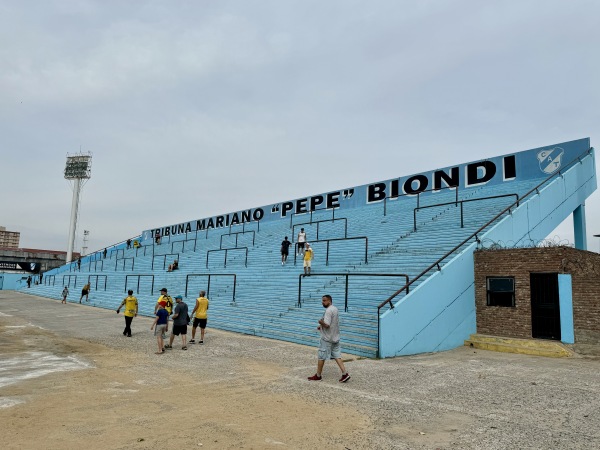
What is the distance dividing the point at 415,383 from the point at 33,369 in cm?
708

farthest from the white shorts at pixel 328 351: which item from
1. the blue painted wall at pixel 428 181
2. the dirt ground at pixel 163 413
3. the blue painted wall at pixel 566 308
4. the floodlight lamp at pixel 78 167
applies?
the floodlight lamp at pixel 78 167

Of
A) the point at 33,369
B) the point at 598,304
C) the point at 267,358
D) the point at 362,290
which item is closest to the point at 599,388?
the point at 598,304

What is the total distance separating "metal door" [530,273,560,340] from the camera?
11.2m

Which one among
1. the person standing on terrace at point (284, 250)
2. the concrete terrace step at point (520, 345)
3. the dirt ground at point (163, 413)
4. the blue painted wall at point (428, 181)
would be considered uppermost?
the blue painted wall at point (428, 181)

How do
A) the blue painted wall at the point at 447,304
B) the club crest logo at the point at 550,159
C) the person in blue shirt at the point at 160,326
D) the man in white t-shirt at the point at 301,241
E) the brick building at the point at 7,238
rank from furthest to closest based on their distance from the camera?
the brick building at the point at 7,238 < the club crest logo at the point at 550,159 < the man in white t-shirt at the point at 301,241 < the person in blue shirt at the point at 160,326 < the blue painted wall at the point at 447,304

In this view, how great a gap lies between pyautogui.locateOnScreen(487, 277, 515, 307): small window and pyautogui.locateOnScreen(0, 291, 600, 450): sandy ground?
6.07ft

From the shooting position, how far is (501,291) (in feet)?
39.1

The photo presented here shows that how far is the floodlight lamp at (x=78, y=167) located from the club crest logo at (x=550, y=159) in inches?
2668

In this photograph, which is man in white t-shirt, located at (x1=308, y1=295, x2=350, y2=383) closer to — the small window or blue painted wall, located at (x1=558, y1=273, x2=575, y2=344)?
the small window

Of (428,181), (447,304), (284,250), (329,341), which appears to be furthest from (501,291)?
(428,181)

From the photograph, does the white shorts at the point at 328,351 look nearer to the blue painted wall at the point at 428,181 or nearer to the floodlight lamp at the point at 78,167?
the blue painted wall at the point at 428,181

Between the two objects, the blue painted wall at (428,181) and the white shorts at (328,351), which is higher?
the blue painted wall at (428,181)

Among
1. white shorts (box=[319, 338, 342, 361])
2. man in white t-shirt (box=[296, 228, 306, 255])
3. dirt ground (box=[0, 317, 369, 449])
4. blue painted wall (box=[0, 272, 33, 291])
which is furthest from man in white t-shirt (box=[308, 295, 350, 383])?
blue painted wall (box=[0, 272, 33, 291])

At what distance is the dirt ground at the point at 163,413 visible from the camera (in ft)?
15.0
